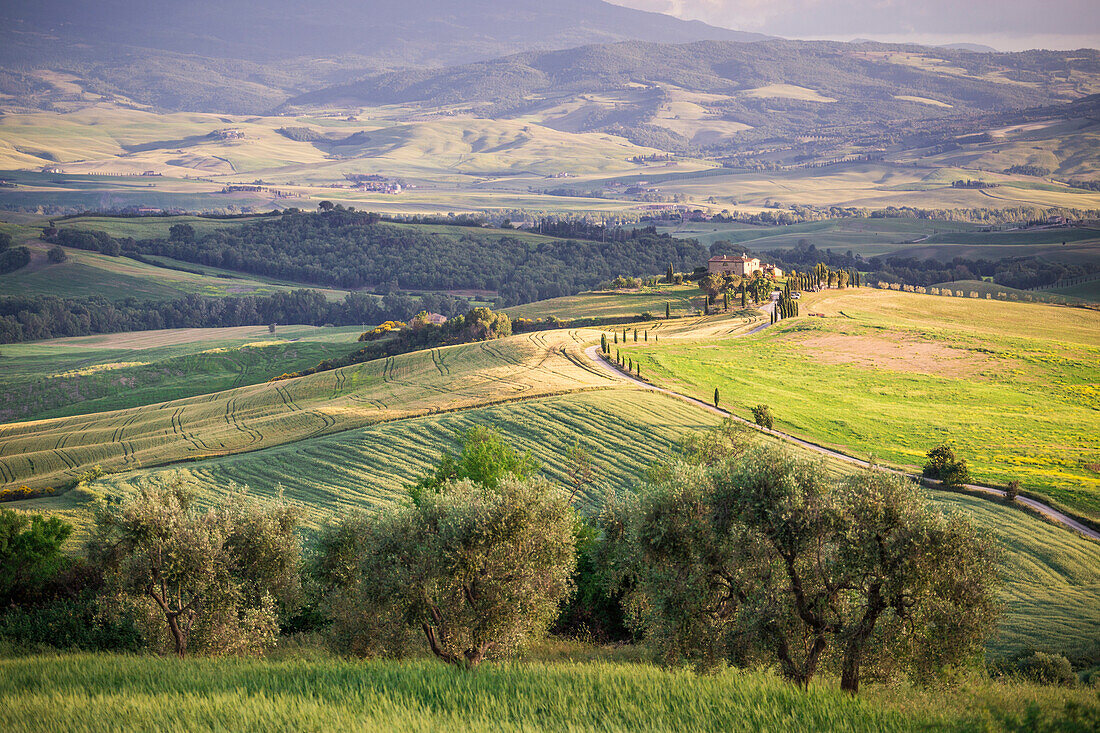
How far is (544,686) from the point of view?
23.0 m

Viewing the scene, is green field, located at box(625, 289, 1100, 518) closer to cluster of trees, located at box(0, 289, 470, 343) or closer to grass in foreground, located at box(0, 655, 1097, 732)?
grass in foreground, located at box(0, 655, 1097, 732)

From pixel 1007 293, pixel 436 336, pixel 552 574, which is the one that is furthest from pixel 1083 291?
pixel 552 574

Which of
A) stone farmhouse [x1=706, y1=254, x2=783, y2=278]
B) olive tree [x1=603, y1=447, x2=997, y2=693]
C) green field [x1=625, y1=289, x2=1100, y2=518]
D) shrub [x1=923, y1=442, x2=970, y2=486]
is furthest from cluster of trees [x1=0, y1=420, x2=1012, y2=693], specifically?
stone farmhouse [x1=706, y1=254, x2=783, y2=278]

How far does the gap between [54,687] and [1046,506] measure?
185 ft

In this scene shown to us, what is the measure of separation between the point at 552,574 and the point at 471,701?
25.1ft

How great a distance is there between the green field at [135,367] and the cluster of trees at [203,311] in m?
12.7

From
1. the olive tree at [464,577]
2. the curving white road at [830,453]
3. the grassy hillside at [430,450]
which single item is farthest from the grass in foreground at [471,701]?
the grassy hillside at [430,450]

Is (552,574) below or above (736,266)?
below

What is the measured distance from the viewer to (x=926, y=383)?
285 feet

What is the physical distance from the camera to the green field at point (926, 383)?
66.6 metres

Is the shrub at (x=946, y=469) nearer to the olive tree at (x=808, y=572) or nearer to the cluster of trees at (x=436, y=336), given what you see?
the olive tree at (x=808, y=572)

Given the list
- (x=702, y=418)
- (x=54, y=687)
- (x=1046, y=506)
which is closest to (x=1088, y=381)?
(x=1046, y=506)

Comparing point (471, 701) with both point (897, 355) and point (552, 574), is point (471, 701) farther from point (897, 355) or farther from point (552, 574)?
point (897, 355)

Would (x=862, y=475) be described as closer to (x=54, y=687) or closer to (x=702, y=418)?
(x=54, y=687)
